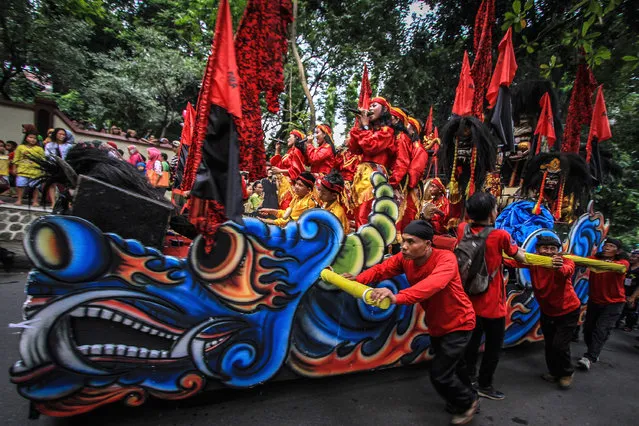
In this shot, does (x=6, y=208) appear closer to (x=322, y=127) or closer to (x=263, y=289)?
(x=322, y=127)

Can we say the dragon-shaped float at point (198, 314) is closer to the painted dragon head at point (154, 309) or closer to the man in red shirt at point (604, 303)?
the painted dragon head at point (154, 309)

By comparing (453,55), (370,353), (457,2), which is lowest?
(370,353)

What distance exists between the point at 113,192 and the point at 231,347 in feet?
4.28

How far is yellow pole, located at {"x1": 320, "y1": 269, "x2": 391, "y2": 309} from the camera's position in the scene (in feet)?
6.81

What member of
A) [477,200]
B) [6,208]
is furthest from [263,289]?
[6,208]

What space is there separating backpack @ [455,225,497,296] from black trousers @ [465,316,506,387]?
327mm

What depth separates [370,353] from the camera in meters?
3.11

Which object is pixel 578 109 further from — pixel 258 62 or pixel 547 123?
pixel 258 62

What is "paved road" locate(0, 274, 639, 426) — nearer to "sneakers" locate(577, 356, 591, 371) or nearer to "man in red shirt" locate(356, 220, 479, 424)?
"sneakers" locate(577, 356, 591, 371)

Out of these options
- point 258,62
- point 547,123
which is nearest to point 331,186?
point 258,62

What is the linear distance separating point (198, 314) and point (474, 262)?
2.07m

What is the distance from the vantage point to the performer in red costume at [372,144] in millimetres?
4305

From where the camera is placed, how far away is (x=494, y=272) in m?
2.91

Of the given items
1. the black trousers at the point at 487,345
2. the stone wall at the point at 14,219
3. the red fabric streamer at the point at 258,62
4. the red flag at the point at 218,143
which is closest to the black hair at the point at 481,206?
the black trousers at the point at 487,345
